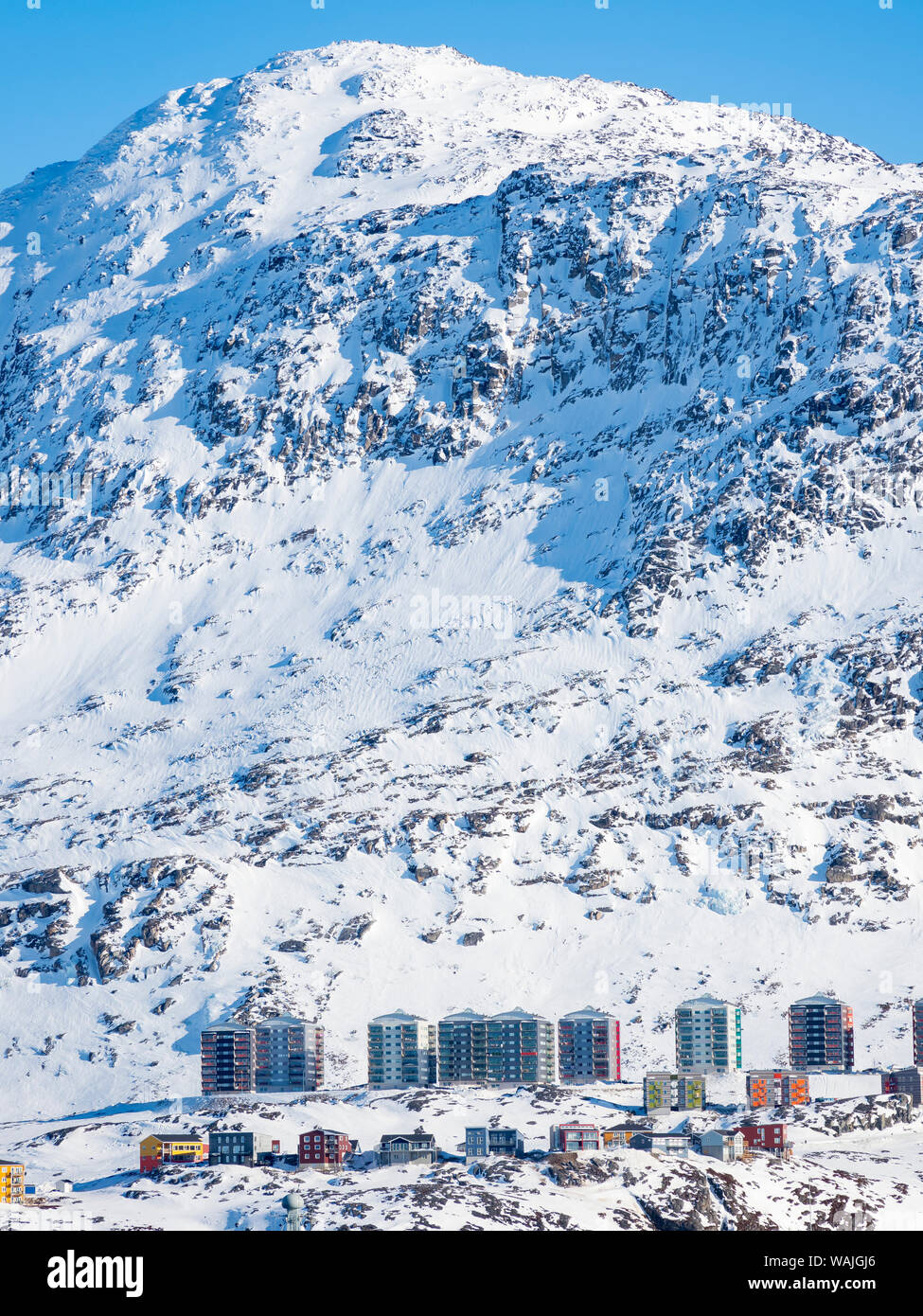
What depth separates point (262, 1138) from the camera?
172000mm

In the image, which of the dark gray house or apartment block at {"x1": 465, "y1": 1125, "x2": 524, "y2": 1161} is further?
apartment block at {"x1": 465, "y1": 1125, "x2": 524, "y2": 1161}

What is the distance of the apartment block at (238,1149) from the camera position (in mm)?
166375

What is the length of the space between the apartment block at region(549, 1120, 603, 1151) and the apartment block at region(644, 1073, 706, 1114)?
77.3 ft

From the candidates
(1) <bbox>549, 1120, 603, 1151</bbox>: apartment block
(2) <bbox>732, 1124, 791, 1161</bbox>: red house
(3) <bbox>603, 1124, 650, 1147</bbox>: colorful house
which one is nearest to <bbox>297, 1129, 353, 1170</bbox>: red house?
(1) <bbox>549, 1120, 603, 1151</bbox>: apartment block

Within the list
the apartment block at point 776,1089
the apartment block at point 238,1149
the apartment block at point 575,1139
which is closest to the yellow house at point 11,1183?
the apartment block at point 238,1149

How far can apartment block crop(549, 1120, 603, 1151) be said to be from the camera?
164 meters

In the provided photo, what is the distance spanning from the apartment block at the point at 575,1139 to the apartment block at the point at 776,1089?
32.5 meters

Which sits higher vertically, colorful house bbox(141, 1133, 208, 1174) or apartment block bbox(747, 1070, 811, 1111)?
apartment block bbox(747, 1070, 811, 1111)

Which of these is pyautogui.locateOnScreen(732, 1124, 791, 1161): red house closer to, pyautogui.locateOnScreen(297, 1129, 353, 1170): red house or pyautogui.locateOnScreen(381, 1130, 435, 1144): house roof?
pyautogui.locateOnScreen(381, 1130, 435, 1144): house roof
